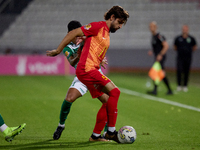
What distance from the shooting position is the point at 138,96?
11250mm

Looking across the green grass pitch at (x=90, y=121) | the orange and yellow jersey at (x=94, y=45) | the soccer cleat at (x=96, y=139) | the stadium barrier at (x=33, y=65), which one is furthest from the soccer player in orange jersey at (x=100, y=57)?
the stadium barrier at (x=33, y=65)

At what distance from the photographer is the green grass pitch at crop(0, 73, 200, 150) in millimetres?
5035

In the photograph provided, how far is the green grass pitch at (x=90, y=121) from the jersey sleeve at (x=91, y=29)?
5.00 ft

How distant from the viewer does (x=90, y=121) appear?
7.02 meters

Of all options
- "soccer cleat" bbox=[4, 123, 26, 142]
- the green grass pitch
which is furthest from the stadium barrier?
"soccer cleat" bbox=[4, 123, 26, 142]

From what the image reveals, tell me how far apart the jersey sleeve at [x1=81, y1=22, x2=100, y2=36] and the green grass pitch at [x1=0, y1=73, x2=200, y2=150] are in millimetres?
1525

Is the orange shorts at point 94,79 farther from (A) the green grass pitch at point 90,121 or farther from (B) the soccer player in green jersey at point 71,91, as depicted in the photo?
(A) the green grass pitch at point 90,121

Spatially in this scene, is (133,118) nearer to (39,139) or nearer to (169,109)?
(169,109)

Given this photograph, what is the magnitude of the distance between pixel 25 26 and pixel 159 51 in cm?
1504

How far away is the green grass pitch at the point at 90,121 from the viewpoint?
5.04 metres

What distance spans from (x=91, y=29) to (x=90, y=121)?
2.75 m

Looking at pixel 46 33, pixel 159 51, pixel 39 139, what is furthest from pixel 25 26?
pixel 39 139

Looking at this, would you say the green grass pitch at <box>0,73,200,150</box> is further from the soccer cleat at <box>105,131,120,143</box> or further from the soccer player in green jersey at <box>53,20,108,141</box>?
the soccer player in green jersey at <box>53,20,108,141</box>

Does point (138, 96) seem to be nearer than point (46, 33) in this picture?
Yes
